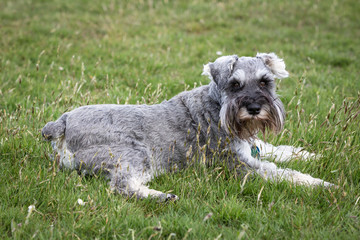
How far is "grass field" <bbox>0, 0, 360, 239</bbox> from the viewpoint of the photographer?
13.0 ft

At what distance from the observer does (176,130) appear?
5.45 meters

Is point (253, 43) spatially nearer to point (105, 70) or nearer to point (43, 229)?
point (105, 70)

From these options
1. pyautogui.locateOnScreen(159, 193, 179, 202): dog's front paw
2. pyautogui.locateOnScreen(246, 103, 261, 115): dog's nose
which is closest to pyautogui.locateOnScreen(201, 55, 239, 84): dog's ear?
pyautogui.locateOnScreen(246, 103, 261, 115): dog's nose

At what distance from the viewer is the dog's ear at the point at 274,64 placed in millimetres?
5488

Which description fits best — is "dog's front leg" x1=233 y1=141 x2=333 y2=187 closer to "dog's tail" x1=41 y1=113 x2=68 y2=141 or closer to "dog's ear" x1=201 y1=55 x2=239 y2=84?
"dog's ear" x1=201 y1=55 x2=239 y2=84

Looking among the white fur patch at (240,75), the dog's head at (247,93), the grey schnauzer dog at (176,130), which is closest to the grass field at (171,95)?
the grey schnauzer dog at (176,130)

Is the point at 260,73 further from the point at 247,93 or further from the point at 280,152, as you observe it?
the point at 280,152

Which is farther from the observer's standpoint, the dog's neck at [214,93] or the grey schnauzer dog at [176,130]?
the dog's neck at [214,93]

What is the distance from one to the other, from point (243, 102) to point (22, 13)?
1188cm

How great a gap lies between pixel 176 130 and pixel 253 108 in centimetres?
129

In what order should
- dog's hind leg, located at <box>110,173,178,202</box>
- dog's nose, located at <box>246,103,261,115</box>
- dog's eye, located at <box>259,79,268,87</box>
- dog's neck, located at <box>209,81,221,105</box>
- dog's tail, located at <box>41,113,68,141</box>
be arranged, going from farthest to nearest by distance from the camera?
dog's neck, located at <box>209,81,221,105</box> < dog's eye, located at <box>259,79,268,87</box> < dog's tail, located at <box>41,113,68,141</box> < dog's nose, located at <box>246,103,261,115</box> < dog's hind leg, located at <box>110,173,178,202</box>

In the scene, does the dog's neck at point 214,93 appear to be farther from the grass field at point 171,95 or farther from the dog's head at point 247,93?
the grass field at point 171,95

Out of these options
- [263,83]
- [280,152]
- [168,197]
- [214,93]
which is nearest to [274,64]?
[263,83]

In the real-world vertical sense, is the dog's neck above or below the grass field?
above
